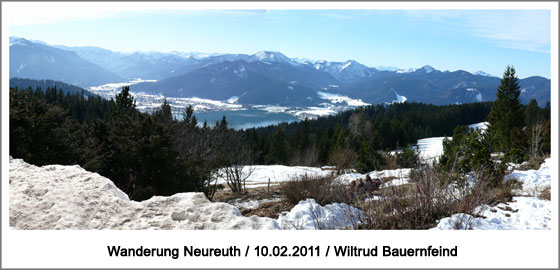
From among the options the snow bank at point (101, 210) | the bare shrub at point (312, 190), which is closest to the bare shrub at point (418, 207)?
the snow bank at point (101, 210)

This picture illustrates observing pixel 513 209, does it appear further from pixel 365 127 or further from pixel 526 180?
pixel 365 127

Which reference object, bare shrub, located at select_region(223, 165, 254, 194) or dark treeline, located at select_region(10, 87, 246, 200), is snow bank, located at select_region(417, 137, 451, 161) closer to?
dark treeline, located at select_region(10, 87, 246, 200)

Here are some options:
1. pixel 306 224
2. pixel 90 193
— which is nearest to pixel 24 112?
pixel 90 193

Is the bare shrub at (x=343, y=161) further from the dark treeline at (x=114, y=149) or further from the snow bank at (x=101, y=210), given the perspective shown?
the snow bank at (x=101, y=210)

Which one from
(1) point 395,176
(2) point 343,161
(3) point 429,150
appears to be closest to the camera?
(1) point 395,176

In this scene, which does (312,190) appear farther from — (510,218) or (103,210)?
(103,210)

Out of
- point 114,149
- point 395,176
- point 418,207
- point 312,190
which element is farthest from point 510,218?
point 114,149

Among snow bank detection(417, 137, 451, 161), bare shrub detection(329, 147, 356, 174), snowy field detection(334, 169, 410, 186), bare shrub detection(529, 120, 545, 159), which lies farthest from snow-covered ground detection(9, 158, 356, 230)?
bare shrub detection(329, 147, 356, 174)
